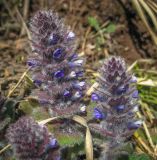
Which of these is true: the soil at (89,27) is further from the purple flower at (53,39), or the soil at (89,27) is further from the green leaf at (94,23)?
the purple flower at (53,39)

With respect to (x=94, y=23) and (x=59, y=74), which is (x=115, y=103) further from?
(x=94, y=23)

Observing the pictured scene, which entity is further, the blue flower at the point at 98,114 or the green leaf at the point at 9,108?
the green leaf at the point at 9,108

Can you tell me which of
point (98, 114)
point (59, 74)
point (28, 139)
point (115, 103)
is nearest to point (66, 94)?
point (59, 74)

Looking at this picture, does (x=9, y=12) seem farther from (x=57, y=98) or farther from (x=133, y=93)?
(x=133, y=93)

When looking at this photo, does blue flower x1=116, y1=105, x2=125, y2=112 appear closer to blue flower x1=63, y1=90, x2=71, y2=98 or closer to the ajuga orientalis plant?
the ajuga orientalis plant

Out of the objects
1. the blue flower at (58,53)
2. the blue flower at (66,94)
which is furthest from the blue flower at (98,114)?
the blue flower at (58,53)

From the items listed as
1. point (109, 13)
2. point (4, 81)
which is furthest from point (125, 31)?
point (4, 81)
